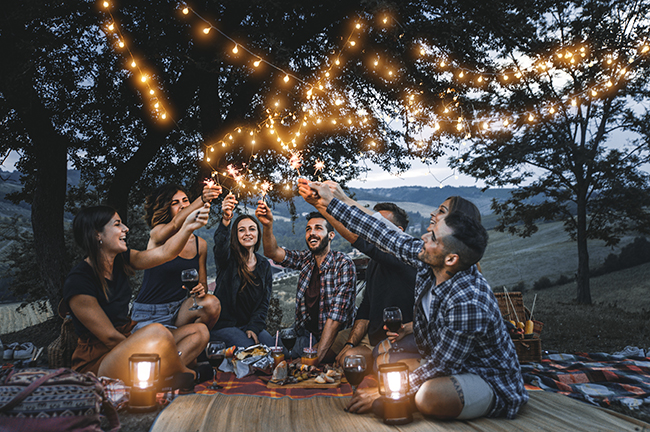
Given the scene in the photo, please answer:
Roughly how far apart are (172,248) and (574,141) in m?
11.6

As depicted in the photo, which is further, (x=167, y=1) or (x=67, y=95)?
(x=67, y=95)

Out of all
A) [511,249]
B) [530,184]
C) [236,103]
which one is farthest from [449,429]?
[511,249]

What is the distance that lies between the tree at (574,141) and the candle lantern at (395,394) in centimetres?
685

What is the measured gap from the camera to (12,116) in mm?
7273

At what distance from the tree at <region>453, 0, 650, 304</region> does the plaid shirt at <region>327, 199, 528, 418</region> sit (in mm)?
6445

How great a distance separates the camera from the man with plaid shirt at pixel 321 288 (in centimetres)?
385

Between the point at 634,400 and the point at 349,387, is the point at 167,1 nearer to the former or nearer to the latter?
the point at 349,387

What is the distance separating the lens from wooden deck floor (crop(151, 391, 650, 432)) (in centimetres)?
Answer: 232

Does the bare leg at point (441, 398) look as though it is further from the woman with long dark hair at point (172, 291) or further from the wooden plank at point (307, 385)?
the woman with long dark hair at point (172, 291)

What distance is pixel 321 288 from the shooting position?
4.08 m

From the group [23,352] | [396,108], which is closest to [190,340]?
[23,352]

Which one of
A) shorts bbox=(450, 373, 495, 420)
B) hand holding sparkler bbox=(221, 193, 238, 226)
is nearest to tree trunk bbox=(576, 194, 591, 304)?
shorts bbox=(450, 373, 495, 420)

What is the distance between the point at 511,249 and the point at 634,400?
15.4m

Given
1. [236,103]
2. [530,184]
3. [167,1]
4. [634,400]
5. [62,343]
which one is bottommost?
[634,400]
